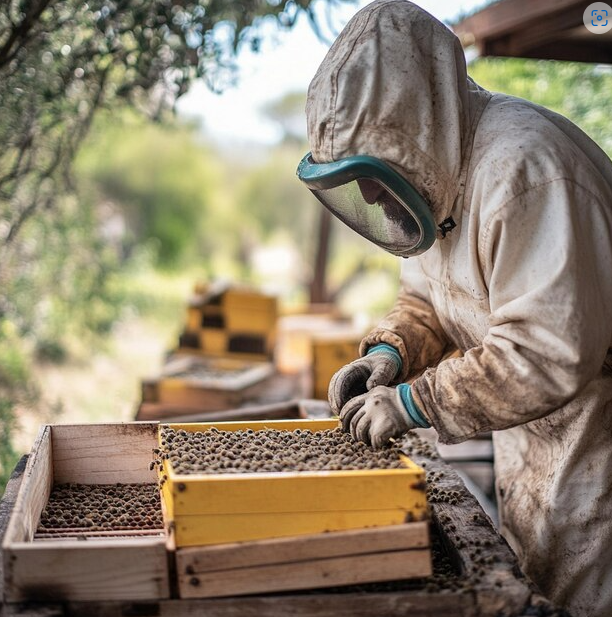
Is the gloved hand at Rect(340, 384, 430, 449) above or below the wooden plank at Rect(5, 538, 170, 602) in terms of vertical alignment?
above

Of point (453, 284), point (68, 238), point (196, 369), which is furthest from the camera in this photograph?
point (68, 238)

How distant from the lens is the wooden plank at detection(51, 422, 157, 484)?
2398mm

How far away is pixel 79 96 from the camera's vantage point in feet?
16.4

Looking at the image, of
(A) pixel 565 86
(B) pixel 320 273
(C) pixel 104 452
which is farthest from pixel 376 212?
(B) pixel 320 273

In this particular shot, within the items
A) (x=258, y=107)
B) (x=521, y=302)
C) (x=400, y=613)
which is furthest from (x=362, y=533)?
(x=258, y=107)

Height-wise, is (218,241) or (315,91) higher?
(315,91)

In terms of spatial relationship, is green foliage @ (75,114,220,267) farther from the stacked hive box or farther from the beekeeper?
the beekeeper

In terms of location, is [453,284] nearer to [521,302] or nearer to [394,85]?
[521,302]

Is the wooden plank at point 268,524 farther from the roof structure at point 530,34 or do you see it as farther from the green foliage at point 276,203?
the green foliage at point 276,203

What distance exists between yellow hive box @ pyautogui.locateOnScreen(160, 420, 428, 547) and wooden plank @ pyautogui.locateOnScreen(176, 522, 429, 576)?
25 millimetres

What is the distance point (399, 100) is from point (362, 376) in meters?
0.87

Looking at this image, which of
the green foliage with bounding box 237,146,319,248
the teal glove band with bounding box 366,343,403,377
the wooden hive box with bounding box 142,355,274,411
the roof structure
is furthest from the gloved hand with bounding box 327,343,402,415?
the green foliage with bounding box 237,146,319,248

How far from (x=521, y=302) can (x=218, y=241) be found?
1979 cm

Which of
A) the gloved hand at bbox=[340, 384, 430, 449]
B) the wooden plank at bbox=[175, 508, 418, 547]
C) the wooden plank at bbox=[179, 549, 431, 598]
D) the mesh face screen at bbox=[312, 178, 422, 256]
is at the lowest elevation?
the wooden plank at bbox=[179, 549, 431, 598]
